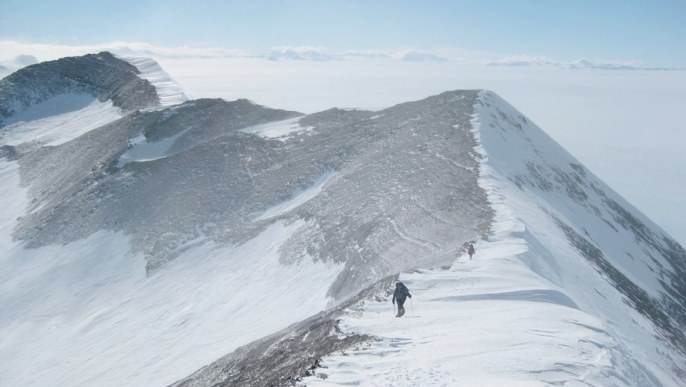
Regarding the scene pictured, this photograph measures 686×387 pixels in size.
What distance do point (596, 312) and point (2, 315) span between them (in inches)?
1735

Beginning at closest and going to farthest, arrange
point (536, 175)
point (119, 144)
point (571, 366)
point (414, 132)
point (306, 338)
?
1. point (571, 366)
2. point (306, 338)
3. point (536, 175)
4. point (414, 132)
5. point (119, 144)

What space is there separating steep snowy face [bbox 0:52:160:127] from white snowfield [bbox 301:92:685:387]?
77.4 m

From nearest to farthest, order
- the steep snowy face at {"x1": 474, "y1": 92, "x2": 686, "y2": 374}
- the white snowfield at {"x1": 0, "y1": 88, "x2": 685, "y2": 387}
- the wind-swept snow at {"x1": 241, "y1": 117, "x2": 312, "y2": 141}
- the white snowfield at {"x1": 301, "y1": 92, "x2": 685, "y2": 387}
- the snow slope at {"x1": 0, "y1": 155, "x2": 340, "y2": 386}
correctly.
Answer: the white snowfield at {"x1": 301, "y1": 92, "x2": 685, "y2": 387}, the white snowfield at {"x1": 0, "y1": 88, "x2": 685, "y2": 387}, the steep snowy face at {"x1": 474, "y1": 92, "x2": 686, "y2": 374}, the snow slope at {"x1": 0, "y1": 155, "x2": 340, "y2": 386}, the wind-swept snow at {"x1": 241, "y1": 117, "x2": 312, "y2": 141}

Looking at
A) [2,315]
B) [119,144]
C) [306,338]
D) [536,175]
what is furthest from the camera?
[119,144]

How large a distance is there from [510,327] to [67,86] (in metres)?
108

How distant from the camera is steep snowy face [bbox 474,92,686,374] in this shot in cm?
2327

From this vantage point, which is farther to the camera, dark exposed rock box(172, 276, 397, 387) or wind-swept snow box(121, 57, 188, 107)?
wind-swept snow box(121, 57, 188, 107)

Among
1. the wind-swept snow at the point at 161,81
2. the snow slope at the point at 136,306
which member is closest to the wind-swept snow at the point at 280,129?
the snow slope at the point at 136,306

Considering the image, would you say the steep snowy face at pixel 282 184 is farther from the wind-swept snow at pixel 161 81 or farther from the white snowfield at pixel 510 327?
the wind-swept snow at pixel 161 81

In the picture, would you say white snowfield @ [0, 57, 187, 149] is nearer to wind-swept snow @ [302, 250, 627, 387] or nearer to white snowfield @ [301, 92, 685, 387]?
white snowfield @ [301, 92, 685, 387]

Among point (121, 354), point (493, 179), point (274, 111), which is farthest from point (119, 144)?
point (493, 179)

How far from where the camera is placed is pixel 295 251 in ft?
114

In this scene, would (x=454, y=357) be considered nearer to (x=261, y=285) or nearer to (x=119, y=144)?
(x=261, y=285)

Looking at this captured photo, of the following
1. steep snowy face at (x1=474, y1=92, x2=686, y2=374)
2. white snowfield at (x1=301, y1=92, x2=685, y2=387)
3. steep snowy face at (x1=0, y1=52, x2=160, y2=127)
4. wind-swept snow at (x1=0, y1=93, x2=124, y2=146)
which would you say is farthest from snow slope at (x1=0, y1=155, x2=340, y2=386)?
steep snowy face at (x1=0, y1=52, x2=160, y2=127)
